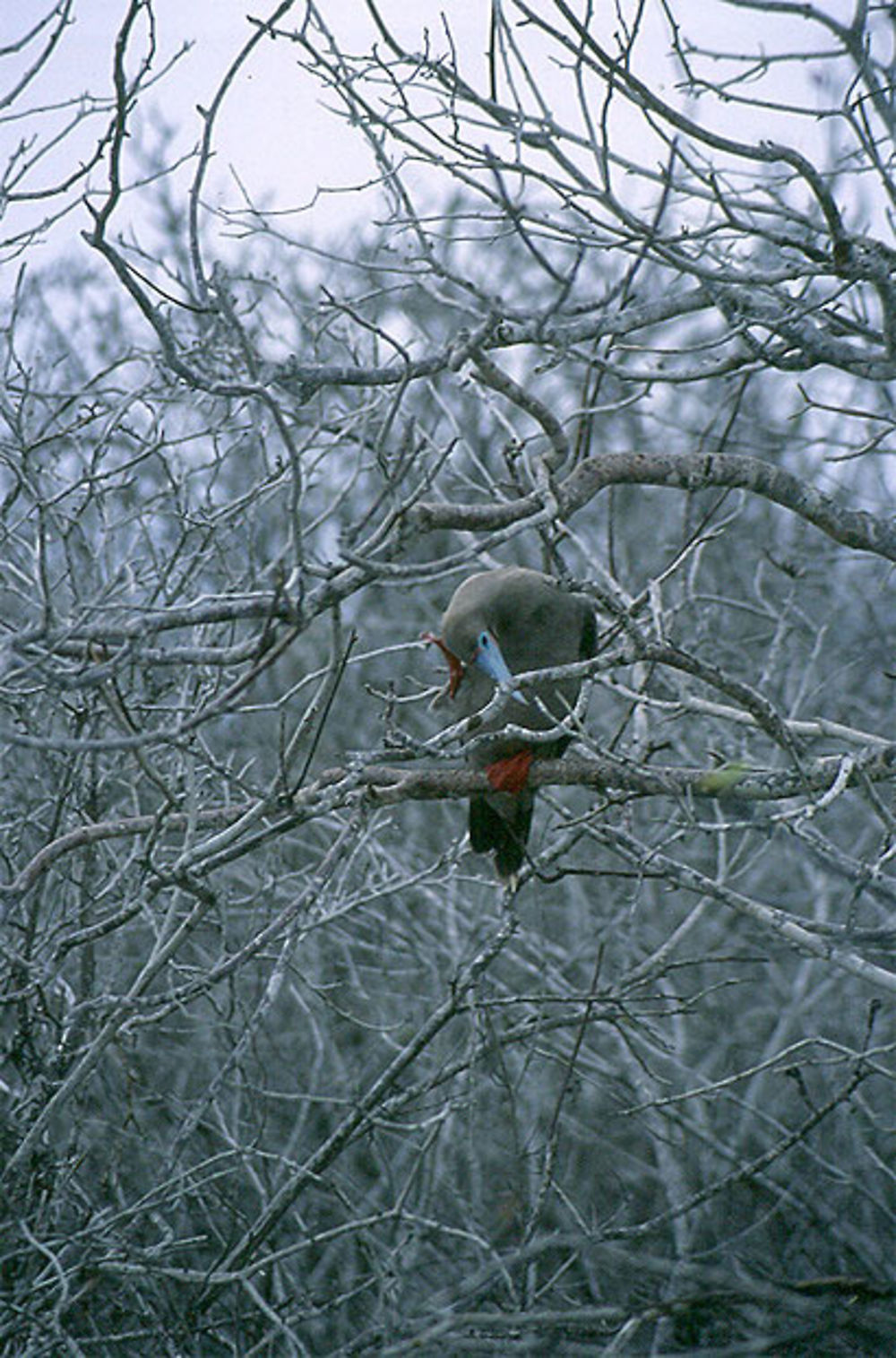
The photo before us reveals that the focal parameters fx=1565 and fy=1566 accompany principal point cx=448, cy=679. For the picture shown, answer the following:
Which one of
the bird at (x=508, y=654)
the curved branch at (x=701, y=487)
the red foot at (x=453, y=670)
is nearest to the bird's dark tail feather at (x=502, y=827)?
the bird at (x=508, y=654)

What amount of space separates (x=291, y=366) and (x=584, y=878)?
473 cm

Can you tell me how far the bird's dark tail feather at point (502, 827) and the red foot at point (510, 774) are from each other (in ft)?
1.14

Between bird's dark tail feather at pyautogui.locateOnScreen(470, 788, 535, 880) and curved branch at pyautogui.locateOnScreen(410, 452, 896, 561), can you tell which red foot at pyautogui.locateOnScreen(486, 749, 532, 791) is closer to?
bird's dark tail feather at pyautogui.locateOnScreen(470, 788, 535, 880)

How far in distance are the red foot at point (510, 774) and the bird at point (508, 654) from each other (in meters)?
0.11

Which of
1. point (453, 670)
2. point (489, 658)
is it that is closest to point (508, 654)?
point (453, 670)

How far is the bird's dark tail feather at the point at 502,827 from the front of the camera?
15.3 feet

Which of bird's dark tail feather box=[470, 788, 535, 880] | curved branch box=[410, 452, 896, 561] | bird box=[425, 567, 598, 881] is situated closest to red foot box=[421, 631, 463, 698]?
bird box=[425, 567, 598, 881]

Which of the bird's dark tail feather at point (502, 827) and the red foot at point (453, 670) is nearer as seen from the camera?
the red foot at point (453, 670)

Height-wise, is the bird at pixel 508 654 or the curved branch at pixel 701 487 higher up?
the curved branch at pixel 701 487

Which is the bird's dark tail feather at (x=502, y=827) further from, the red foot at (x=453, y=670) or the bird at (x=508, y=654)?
the red foot at (x=453, y=670)

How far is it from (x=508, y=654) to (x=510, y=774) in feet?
1.81

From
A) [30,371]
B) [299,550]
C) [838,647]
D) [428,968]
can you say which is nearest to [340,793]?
[299,550]

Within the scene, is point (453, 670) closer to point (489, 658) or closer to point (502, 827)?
point (489, 658)

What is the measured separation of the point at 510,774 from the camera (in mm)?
4234
